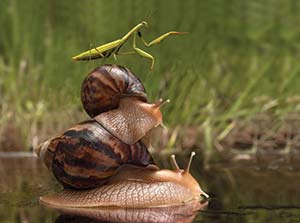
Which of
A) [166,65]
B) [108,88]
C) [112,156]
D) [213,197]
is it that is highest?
[108,88]

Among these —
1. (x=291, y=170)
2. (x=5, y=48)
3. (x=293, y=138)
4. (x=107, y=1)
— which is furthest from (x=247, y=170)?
(x=5, y=48)

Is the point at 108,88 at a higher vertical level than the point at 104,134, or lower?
higher

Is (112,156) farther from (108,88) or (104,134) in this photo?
(108,88)

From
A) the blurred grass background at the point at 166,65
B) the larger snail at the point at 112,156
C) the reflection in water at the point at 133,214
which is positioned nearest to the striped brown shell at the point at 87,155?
the larger snail at the point at 112,156

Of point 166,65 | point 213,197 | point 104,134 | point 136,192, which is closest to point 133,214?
point 136,192

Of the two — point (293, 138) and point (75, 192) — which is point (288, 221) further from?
point (293, 138)

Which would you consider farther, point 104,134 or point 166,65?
point 166,65

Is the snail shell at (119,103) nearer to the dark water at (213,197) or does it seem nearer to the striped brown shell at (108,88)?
the striped brown shell at (108,88)
